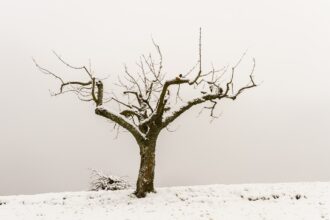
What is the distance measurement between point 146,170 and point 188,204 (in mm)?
3356

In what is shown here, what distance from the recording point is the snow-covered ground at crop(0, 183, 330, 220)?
18.5 m

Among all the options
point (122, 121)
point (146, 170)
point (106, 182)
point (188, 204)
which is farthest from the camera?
point (106, 182)

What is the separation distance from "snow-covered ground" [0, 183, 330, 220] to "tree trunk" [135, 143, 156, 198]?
0.59m

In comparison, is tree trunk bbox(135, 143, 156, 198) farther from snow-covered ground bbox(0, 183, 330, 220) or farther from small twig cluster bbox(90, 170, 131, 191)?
small twig cluster bbox(90, 170, 131, 191)

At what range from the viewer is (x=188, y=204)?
2008cm

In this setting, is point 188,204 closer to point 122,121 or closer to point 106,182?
point 122,121

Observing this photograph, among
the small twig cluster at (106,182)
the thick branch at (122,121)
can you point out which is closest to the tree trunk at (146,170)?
the thick branch at (122,121)

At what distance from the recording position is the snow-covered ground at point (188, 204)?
728 inches

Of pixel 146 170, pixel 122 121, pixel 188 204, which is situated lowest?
pixel 188 204

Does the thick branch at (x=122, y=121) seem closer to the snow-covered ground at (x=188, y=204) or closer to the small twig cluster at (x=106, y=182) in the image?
the snow-covered ground at (x=188, y=204)

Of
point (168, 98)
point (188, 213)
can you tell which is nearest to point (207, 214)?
point (188, 213)

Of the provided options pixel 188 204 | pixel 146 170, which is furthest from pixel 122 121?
pixel 188 204

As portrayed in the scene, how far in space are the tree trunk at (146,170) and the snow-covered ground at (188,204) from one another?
0.59 metres

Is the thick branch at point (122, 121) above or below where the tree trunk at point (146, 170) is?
above
